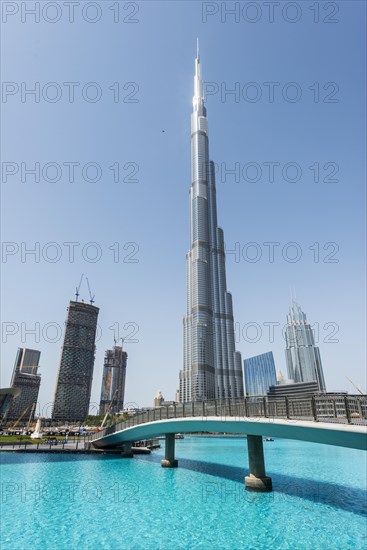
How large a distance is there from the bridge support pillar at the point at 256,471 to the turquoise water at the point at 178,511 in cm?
99

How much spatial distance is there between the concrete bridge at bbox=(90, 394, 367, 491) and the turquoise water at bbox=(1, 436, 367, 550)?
417 centimetres

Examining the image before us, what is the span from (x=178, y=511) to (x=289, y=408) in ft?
32.3

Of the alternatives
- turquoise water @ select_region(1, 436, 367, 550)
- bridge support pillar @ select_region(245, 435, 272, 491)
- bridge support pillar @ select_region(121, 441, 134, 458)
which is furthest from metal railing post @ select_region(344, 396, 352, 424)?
bridge support pillar @ select_region(121, 441, 134, 458)

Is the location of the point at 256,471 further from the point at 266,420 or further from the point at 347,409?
the point at 347,409

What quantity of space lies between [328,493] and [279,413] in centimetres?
1119

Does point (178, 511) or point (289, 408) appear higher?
point (289, 408)

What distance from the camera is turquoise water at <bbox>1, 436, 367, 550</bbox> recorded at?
1669cm

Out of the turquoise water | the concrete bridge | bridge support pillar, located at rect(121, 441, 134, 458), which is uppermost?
the concrete bridge

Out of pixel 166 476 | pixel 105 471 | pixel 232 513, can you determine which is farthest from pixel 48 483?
pixel 232 513

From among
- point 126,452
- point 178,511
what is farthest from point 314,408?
point 126,452

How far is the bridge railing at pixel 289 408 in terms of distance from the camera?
16031mm

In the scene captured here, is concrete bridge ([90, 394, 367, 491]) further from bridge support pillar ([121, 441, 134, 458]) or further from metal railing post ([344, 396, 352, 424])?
bridge support pillar ([121, 441, 134, 458])

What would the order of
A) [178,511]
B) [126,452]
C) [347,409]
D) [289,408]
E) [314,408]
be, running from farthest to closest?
[126,452]
[178,511]
[289,408]
[314,408]
[347,409]

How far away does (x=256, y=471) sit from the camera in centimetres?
2744
